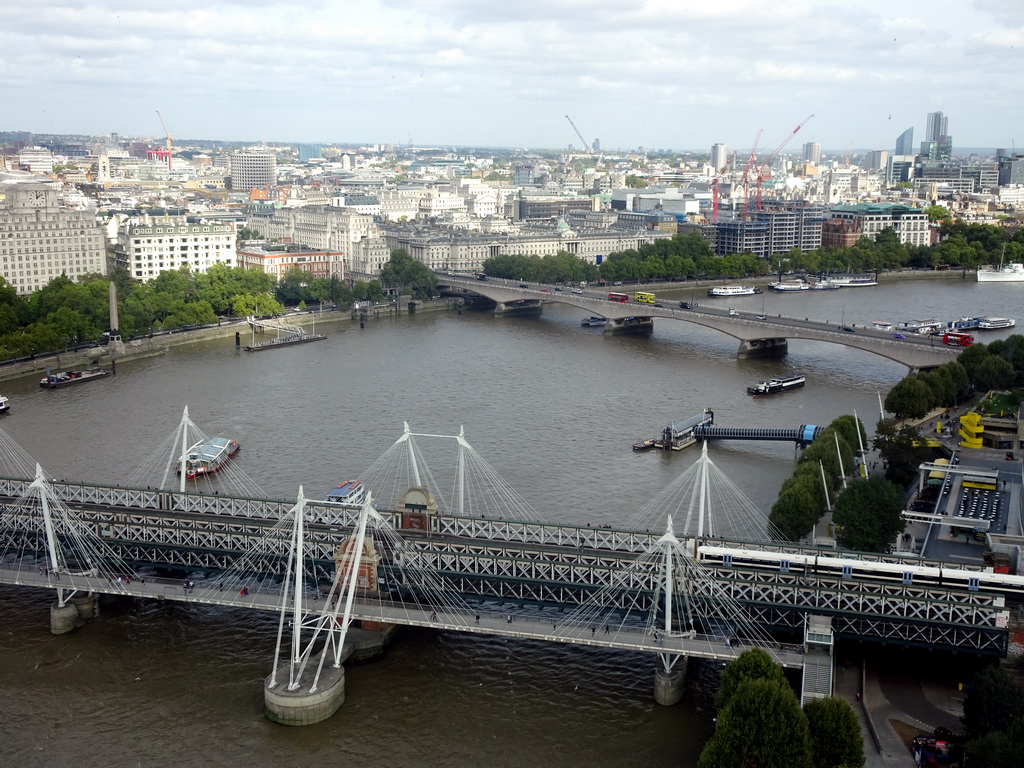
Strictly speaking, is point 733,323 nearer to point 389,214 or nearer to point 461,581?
point 461,581

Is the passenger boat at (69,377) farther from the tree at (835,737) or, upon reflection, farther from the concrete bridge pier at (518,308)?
the tree at (835,737)

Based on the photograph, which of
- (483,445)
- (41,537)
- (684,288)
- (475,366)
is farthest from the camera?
(684,288)

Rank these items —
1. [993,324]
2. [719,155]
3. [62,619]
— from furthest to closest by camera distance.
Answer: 1. [719,155]
2. [993,324]
3. [62,619]

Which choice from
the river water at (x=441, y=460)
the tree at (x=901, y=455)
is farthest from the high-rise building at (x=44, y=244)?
the tree at (x=901, y=455)

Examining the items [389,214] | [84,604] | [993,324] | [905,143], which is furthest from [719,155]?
[84,604]

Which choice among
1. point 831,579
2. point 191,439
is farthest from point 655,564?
point 191,439

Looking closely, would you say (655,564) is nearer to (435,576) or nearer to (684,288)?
(435,576)
